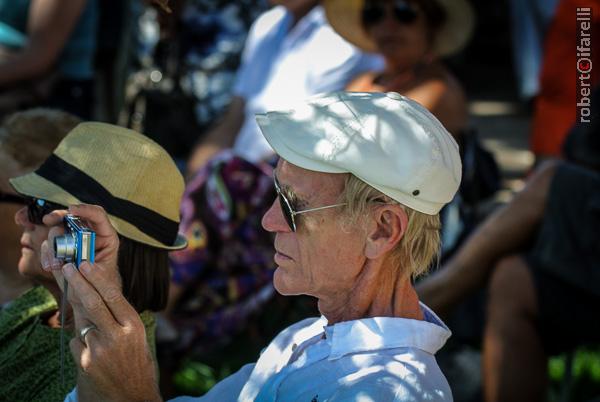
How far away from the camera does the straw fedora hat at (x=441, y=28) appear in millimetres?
4902

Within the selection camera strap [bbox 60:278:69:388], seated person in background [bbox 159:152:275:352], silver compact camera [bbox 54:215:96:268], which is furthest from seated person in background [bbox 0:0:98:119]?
silver compact camera [bbox 54:215:96:268]

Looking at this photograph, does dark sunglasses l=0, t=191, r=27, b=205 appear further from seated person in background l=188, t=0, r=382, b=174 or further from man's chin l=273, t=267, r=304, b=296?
seated person in background l=188, t=0, r=382, b=174

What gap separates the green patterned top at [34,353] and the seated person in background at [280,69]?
2.09 metres

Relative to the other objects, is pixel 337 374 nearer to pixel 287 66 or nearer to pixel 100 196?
pixel 100 196

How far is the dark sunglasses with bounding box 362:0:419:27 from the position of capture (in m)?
4.89

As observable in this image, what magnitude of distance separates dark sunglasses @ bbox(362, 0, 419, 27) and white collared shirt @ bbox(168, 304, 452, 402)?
2.59 meters

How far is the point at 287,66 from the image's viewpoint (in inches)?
211

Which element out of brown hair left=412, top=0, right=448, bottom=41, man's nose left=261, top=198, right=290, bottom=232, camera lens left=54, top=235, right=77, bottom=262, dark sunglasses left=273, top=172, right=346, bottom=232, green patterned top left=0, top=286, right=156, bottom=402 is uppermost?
camera lens left=54, top=235, right=77, bottom=262

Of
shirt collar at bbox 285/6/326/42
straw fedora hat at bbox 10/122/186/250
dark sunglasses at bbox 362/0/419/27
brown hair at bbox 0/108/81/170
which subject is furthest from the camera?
shirt collar at bbox 285/6/326/42

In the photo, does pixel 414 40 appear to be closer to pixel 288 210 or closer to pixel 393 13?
pixel 393 13

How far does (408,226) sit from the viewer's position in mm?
2418

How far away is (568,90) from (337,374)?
334cm

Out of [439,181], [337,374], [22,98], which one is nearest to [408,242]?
[439,181]

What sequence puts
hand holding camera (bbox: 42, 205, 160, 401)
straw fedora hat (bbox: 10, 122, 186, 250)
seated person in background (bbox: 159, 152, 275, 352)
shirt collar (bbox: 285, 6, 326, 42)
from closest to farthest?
1. hand holding camera (bbox: 42, 205, 160, 401)
2. straw fedora hat (bbox: 10, 122, 186, 250)
3. seated person in background (bbox: 159, 152, 275, 352)
4. shirt collar (bbox: 285, 6, 326, 42)
